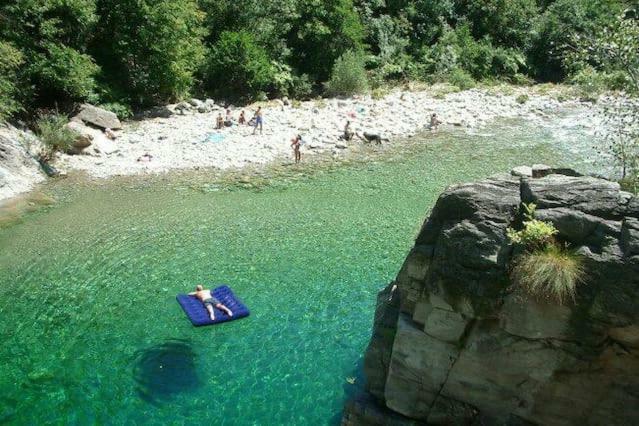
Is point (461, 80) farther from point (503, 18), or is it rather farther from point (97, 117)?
point (97, 117)

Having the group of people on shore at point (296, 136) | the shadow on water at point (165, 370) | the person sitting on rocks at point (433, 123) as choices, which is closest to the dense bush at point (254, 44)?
the group of people on shore at point (296, 136)

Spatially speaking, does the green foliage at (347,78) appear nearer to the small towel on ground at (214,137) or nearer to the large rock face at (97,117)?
the small towel on ground at (214,137)

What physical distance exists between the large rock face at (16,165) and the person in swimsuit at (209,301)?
42.9 ft

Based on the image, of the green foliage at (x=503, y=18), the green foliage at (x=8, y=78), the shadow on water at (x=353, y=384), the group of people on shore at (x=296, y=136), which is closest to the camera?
the shadow on water at (x=353, y=384)

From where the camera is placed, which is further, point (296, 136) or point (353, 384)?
point (296, 136)

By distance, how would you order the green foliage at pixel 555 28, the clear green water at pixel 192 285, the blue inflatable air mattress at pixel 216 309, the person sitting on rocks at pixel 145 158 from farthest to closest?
1. the green foliage at pixel 555 28
2. the person sitting on rocks at pixel 145 158
3. the blue inflatable air mattress at pixel 216 309
4. the clear green water at pixel 192 285

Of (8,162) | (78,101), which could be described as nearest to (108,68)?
(78,101)

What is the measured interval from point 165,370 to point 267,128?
2119 cm

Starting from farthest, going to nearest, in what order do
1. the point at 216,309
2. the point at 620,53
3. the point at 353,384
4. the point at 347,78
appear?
1. the point at 347,78
2. the point at 216,309
3. the point at 353,384
4. the point at 620,53

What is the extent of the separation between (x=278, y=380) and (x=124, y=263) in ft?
26.1

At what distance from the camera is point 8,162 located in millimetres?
24031

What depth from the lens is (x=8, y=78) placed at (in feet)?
88.0

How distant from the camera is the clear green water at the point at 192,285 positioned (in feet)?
36.0

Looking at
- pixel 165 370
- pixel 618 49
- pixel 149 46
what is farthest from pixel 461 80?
pixel 165 370
